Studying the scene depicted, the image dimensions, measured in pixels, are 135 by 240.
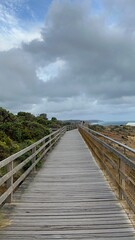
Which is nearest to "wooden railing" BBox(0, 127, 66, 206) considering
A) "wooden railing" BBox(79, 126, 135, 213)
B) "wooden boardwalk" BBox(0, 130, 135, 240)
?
"wooden boardwalk" BBox(0, 130, 135, 240)

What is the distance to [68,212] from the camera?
6.23 m

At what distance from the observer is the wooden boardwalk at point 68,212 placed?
5.04m

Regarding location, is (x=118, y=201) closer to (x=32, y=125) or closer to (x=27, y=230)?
(x=27, y=230)

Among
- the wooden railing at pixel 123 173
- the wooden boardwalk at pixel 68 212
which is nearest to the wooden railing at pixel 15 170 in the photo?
the wooden boardwalk at pixel 68 212

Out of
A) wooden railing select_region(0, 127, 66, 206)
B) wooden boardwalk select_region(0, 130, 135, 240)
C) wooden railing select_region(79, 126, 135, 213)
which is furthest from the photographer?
wooden railing select_region(0, 127, 66, 206)

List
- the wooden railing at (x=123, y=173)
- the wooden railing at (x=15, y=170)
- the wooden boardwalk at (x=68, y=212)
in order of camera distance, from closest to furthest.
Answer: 1. the wooden boardwalk at (x=68, y=212)
2. the wooden railing at (x=123, y=173)
3. the wooden railing at (x=15, y=170)

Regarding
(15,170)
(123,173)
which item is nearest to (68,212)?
(123,173)

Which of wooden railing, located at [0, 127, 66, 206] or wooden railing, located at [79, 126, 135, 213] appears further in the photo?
wooden railing, located at [0, 127, 66, 206]

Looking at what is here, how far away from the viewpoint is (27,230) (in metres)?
5.18

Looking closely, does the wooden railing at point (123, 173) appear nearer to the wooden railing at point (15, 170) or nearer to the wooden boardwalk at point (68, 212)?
the wooden boardwalk at point (68, 212)

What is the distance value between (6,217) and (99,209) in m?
1.77

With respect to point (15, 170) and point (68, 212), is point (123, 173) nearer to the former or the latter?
point (68, 212)

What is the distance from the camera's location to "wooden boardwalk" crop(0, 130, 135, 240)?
504 centimetres

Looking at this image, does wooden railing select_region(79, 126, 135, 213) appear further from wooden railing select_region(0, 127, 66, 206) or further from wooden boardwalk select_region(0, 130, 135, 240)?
wooden railing select_region(0, 127, 66, 206)
